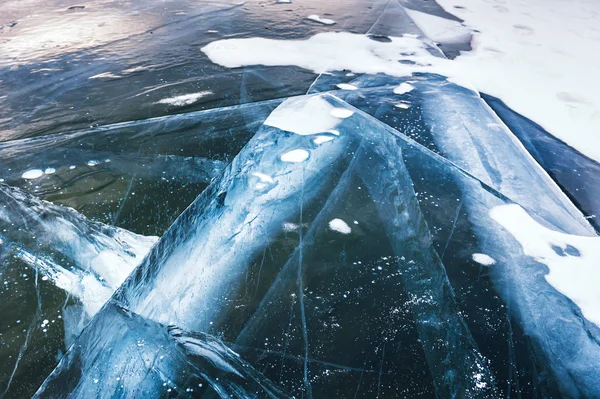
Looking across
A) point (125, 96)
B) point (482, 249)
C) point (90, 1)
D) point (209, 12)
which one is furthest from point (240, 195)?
point (90, 1)

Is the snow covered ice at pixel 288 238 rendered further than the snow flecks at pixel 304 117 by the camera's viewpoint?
No

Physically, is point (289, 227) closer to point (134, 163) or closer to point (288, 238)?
point (288, 238)

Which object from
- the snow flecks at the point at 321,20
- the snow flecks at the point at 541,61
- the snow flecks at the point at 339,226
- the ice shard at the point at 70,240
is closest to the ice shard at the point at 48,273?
the ice shard at the point at 70,240

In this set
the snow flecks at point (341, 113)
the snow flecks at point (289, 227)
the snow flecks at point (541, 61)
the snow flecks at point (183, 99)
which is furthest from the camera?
the snow flecks at point (541, 61)

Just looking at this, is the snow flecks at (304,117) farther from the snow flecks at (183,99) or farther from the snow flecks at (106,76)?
the snow flecks at (106,76)

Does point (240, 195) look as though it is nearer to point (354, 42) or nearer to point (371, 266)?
point (371, 266)

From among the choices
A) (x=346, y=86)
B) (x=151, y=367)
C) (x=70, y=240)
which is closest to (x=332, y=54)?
(x=346, y=86)
